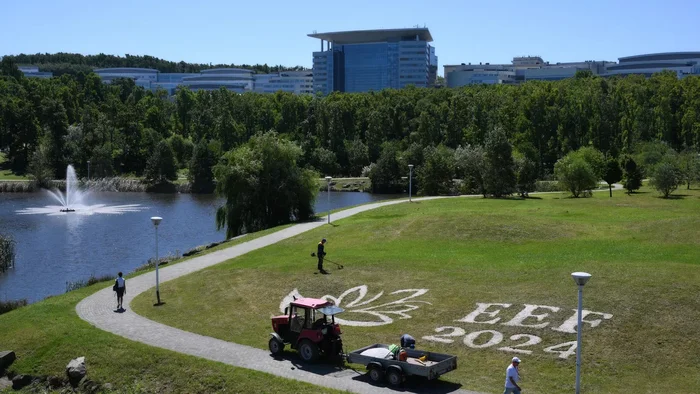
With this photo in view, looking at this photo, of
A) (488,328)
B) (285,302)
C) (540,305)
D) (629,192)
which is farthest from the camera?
(629,192)

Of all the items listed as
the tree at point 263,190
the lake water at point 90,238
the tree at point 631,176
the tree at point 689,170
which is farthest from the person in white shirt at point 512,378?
the tree at point 689,170

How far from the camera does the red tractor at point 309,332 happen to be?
2575 centimetres

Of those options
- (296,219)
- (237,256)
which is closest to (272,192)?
(296,219)

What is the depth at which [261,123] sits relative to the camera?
506 feet

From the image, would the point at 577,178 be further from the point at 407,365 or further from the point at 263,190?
the point at 407,365

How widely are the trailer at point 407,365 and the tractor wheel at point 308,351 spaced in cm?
169

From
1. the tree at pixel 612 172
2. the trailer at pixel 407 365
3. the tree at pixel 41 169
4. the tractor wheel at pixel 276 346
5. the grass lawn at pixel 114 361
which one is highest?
the tree at pixel 612 172

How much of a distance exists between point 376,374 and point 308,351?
3301 millimetres

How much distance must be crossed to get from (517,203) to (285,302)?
36.1 metres

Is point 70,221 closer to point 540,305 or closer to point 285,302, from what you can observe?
point 285,302

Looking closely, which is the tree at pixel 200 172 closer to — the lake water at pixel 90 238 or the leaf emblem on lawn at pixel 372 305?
the lake water at pixel 90 238

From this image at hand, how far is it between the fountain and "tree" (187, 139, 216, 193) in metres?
17.4

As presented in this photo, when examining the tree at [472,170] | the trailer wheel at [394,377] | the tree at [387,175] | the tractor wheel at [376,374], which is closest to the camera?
the trailer wheel at [394,377]

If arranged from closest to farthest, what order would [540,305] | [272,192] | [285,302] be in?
[540,305]
[285,302]
[272,192]
